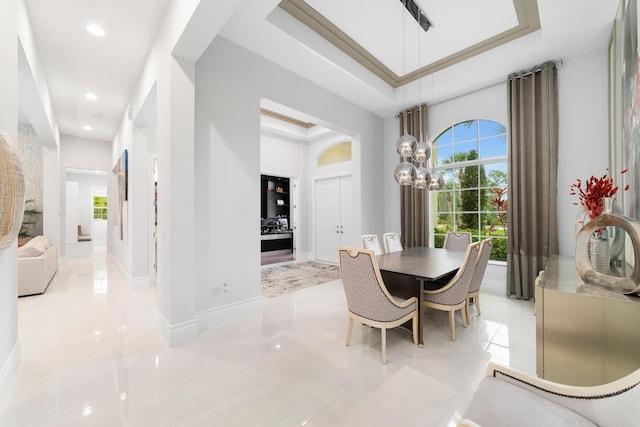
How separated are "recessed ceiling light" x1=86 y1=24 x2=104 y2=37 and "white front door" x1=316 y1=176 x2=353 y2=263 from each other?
4645 mm

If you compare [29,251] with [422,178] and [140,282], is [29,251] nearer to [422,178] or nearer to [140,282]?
[140,282]

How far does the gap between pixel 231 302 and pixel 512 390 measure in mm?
2645

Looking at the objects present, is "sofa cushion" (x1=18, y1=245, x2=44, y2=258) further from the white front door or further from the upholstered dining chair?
the white front door

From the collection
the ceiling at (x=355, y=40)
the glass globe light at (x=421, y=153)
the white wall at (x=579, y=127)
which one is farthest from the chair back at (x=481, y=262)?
the ceiling at (x=355, y=40)

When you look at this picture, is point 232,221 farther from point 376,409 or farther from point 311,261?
point 311,261

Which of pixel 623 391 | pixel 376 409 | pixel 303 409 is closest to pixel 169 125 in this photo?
pixel 303 409

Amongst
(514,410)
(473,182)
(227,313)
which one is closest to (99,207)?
(227,313)

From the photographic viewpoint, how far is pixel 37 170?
557cm

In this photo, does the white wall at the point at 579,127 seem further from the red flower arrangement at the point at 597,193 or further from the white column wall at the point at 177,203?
the white column wall at the point at 177,203

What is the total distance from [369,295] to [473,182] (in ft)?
10.7

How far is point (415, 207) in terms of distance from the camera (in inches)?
187

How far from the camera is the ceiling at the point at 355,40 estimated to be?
2.68 m

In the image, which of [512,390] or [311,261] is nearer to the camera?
[512,390]

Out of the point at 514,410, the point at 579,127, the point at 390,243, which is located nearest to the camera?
the point at 514,410
